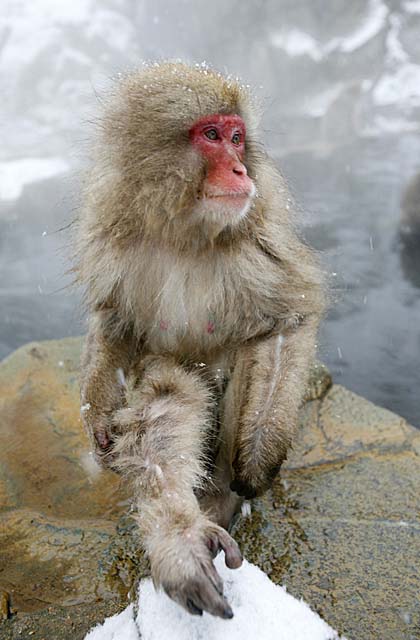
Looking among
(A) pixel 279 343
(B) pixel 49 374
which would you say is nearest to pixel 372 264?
(B) pixel 49 374

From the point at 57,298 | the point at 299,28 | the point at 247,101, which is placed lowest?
the point at 57,298

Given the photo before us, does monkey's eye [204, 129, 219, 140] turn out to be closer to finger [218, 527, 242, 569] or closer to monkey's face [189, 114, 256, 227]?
monkey's face [189, 114, 256, 227]

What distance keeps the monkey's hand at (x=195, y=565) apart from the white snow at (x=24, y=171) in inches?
300

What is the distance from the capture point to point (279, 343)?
271 cm

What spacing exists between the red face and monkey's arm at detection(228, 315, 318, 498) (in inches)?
25.5

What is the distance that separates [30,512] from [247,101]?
1.94 metres

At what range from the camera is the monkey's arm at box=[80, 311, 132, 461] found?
276cm

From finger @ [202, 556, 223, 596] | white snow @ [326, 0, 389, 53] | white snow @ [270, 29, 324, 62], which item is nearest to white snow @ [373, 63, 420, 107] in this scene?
white snow @ [326, 0, 389, 53]

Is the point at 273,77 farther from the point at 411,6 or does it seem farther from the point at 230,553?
the point at 230,553

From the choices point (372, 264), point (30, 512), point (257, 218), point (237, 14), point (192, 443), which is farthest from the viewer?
point (237, 14)

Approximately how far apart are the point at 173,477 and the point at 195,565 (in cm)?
38

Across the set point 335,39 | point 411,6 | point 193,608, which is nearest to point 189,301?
point 193,608

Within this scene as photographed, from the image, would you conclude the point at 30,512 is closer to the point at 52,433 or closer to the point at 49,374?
the point at 52,433

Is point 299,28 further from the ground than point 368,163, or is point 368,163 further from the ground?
point 299,28
